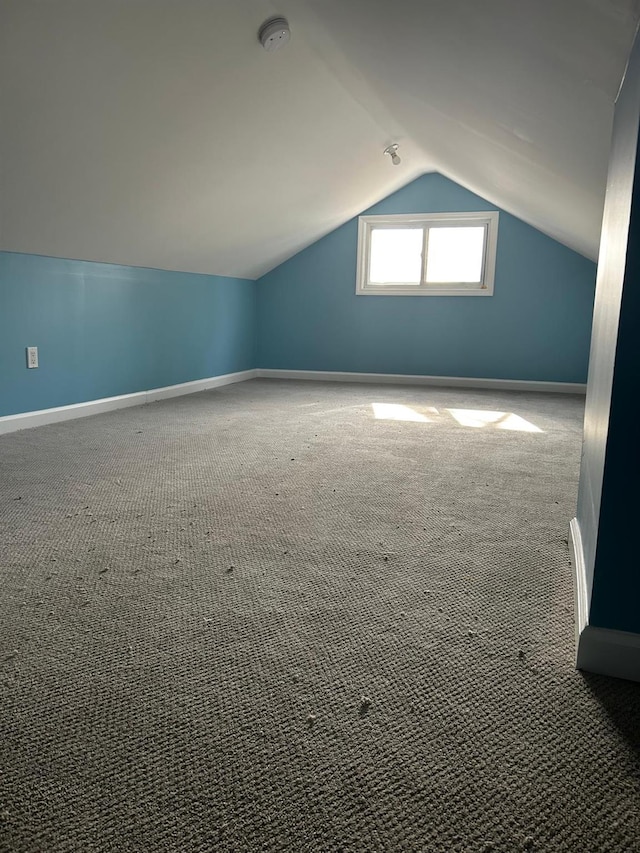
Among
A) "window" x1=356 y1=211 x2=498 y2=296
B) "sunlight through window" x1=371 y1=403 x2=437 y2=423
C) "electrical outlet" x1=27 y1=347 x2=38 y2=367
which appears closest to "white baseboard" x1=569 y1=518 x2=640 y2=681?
"sunlight through window" x1=371 y1=403 x2=437 y2=423

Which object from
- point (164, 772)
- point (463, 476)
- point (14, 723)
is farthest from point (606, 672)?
point (463, 476)

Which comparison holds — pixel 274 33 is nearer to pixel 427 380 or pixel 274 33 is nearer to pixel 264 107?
pixel 264 107

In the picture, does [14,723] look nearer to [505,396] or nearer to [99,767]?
[99,767]

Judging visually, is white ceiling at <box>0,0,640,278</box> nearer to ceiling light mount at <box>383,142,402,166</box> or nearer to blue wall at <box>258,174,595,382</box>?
ceiling light mount at <box>383,142,402,166</box>

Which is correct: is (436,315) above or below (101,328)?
above

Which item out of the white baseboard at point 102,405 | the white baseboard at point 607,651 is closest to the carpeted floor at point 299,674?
the white baseboard at point 607,651

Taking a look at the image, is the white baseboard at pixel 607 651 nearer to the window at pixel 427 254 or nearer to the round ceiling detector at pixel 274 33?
the round ceiling detector at pixel 274 33

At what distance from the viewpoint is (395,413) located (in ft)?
14.0

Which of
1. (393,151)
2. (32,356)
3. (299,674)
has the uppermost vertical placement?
(393,151)

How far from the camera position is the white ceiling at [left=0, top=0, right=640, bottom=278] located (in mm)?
1812

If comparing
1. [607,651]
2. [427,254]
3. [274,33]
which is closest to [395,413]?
[427,254]

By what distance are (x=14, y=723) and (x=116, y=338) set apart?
338 centimetres

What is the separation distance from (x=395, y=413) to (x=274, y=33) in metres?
2.50

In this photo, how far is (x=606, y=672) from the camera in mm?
1229
